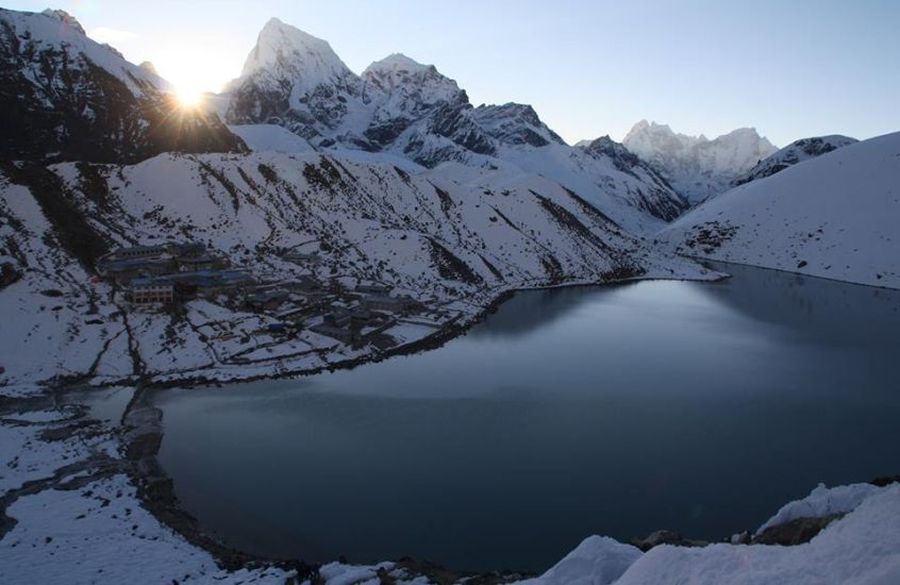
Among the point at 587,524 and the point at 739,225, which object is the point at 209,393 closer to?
the point at 587,524

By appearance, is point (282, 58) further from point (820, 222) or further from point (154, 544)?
point (154, 544)

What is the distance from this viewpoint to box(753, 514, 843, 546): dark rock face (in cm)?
1255

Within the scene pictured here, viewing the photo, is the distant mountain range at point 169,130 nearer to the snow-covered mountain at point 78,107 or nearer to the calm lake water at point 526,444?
the snow-covered mountain at point 78,107

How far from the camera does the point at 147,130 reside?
320ft

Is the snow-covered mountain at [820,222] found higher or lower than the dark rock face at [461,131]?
lower

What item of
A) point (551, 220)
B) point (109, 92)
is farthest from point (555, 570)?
point (109, 92)

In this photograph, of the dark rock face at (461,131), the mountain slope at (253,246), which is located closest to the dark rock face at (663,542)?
the mountain slope at (253,246)

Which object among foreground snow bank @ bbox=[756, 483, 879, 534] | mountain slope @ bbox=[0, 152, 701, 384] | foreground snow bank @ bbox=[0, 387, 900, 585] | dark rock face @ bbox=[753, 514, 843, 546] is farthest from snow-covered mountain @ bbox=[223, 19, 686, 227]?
dark rock face @ bbox=[753, 514, 843, 546]

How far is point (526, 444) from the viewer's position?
29.5 m

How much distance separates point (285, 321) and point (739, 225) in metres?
108

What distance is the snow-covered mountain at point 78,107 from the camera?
8669cm

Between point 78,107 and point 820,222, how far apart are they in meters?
134

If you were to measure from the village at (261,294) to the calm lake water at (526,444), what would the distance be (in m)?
7.12

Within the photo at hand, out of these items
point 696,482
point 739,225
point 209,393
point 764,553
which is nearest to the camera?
point 764,553
